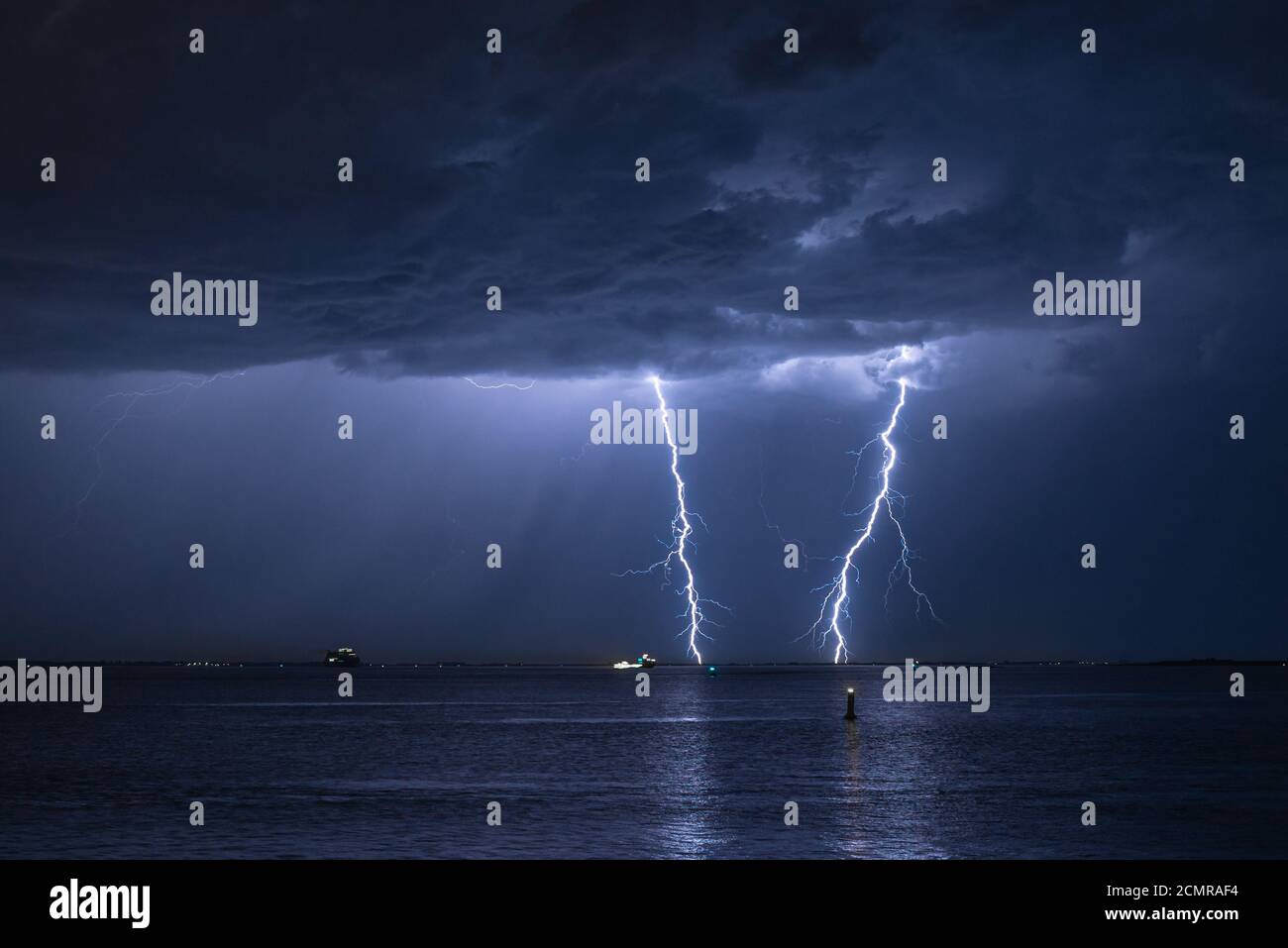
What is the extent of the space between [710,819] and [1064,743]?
40904mm

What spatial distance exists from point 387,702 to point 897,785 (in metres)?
108

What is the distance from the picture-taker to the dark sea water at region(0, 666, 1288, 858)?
3344 cm

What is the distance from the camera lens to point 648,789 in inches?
1857

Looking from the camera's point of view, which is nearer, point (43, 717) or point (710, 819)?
point (710, 819)

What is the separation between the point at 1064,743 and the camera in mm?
71625

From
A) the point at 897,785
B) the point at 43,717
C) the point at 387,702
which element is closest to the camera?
the point at 897,785

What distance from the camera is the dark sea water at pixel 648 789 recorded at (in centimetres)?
3344
